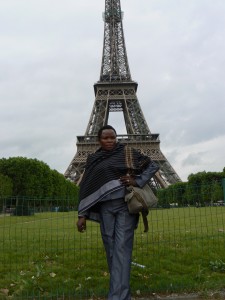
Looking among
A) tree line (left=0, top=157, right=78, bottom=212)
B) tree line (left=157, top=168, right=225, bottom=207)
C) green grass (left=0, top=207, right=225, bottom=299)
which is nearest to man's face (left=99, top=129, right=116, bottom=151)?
green grass (left=0, top=207, right=225, bottom=299)

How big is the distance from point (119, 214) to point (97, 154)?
0.82 metres

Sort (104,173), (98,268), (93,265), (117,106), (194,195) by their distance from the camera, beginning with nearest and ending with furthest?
1. (104,173)
2. (98,268)
3. (93,265)
4. (194,195)
5. (117,106)

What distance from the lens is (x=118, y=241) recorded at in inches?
189

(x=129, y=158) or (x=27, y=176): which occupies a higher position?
(x=27, y=176)

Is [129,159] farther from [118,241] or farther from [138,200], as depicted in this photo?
[118,241]

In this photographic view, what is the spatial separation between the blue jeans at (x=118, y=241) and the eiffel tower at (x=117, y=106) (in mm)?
50748

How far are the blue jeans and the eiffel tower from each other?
50.7 m

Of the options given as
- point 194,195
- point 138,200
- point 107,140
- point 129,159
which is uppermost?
point 107,140

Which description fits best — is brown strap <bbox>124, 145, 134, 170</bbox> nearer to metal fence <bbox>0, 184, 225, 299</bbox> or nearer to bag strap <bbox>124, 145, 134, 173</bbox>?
bag strap <bbox>124, 145, 134, 173</bbox>

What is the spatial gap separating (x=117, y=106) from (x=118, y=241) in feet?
203

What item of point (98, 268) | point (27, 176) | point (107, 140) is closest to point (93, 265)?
point (98, 268)

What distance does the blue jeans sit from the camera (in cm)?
467

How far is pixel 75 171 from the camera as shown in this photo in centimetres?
5709

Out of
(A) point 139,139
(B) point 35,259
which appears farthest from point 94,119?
(B) point 35,259
